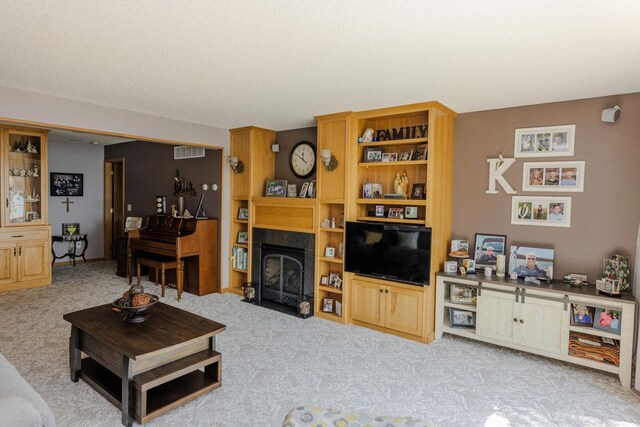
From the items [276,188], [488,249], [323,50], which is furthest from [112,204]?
[488,249]

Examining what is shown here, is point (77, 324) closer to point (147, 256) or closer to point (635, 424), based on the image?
point (147, 256)

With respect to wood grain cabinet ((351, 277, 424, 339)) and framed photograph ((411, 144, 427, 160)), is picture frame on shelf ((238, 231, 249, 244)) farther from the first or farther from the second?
framed photograph ((411, 144, 427, 160))

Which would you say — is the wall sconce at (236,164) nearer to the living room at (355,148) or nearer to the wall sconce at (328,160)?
the living room at (355,148)

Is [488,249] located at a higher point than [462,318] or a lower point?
higher

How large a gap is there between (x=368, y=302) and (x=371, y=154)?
5.50ft

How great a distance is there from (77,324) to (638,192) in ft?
15.4

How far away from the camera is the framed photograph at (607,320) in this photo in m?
3.12

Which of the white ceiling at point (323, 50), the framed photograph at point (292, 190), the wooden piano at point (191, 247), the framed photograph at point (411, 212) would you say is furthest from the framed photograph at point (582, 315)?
the wooden piano at point (191, 247)

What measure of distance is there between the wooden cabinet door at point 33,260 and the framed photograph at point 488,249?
20.0 feet

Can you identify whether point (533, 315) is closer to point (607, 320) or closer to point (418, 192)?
point (607, 320)

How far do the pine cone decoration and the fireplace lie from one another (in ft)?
7.01

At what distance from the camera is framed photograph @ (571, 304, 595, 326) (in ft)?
10.7

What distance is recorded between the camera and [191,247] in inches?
210

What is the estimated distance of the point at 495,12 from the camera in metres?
1.90
